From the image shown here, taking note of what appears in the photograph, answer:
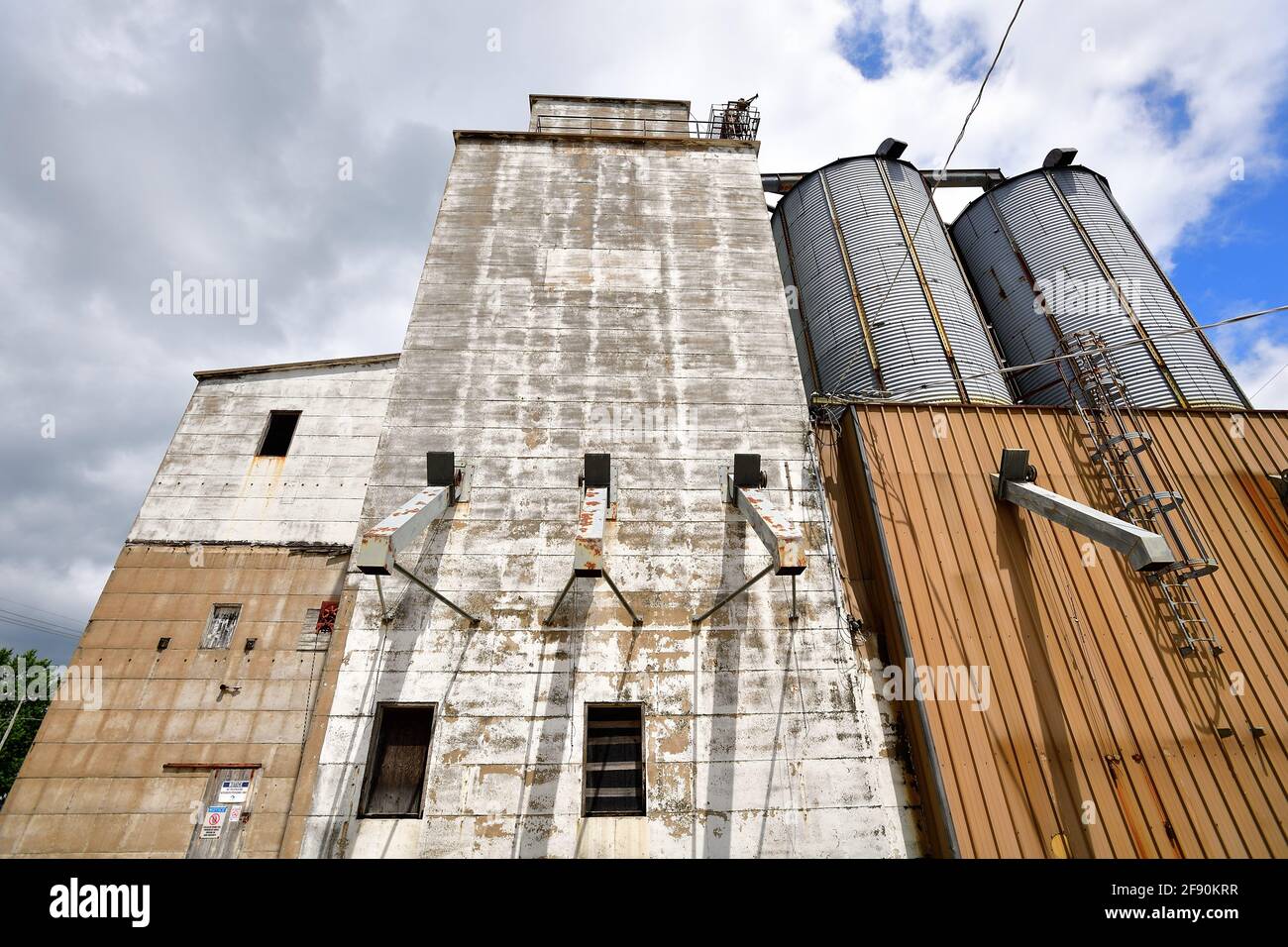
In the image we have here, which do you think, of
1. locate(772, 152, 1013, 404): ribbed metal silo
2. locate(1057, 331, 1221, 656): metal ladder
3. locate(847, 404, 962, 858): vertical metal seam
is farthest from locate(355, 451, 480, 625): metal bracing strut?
locate(1057, 331, 1221, 656): metal ladder

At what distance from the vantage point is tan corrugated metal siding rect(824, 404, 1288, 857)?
8.89m

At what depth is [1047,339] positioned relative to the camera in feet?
60.2

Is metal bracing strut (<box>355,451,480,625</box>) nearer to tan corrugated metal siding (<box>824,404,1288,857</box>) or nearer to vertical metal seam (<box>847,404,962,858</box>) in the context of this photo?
vertical metal seam (<box>847,404,962,858</box>)

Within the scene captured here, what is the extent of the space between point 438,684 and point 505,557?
2.32 meters

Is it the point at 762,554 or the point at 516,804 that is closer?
the point at 516,804

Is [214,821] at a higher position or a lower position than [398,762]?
lower

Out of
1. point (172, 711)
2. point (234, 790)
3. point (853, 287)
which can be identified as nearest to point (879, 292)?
point (853, 287)

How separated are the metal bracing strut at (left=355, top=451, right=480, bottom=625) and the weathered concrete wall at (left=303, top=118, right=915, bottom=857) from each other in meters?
0.41

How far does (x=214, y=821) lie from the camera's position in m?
10.5

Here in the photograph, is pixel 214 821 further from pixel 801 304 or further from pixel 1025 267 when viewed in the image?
pixel 1025 267

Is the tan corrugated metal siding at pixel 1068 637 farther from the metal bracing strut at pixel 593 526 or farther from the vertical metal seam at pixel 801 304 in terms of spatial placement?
the vertical metal seam at pixel 801 304

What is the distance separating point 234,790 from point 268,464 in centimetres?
691
